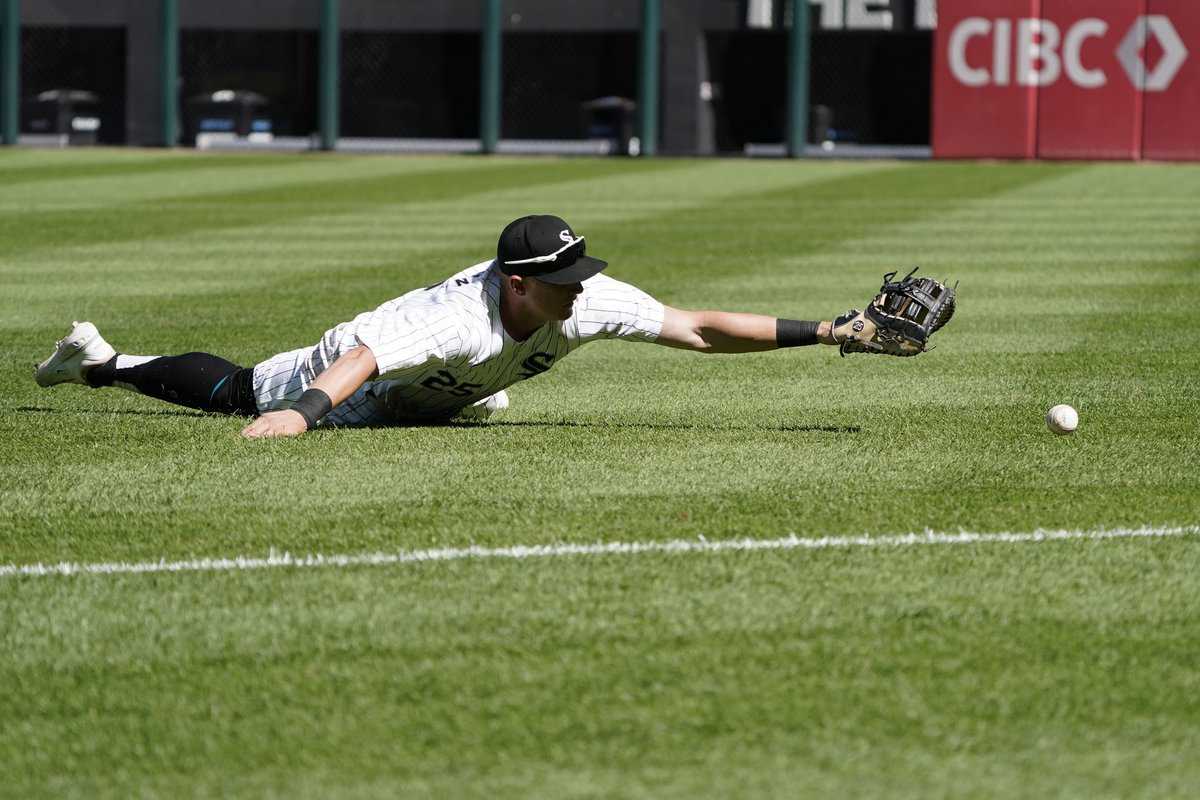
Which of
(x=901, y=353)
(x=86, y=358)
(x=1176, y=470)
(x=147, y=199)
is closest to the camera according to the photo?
(x=1176, y=470)

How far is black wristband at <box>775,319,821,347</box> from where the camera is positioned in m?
6.39

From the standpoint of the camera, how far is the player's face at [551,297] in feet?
19.5

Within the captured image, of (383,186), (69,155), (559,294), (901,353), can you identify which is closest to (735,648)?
(559,294)

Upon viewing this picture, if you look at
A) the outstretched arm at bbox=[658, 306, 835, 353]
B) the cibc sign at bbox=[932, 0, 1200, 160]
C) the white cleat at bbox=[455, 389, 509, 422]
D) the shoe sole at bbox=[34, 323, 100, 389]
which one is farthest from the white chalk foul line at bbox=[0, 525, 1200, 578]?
the cibc sign at bbox=[932, 0, 1200, 160]

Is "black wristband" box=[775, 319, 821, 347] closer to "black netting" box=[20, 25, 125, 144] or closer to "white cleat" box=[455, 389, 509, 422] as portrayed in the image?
"white cleat" box=[455, 389, 509, 422]

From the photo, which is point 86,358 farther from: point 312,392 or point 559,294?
point 559,294

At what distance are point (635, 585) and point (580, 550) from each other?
363 mm

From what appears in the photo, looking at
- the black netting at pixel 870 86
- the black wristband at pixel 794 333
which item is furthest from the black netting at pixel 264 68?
the black wristband at pixel 794 333

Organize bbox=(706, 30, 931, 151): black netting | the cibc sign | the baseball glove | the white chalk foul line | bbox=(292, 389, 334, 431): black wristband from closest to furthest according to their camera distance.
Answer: the white chalk foul line, bbox=(292, 389, 334, 431): black wristband, the baseball glove, the cibc sign, bbox=(706, 30, 931, 151): black netting

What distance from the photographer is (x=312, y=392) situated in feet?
19.3

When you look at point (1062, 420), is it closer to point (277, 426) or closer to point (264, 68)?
point (277, 426)

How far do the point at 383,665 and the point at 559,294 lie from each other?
7.77ft

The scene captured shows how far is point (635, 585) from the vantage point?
4387 mm

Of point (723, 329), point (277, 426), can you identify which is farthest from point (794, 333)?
point (277, 426)
